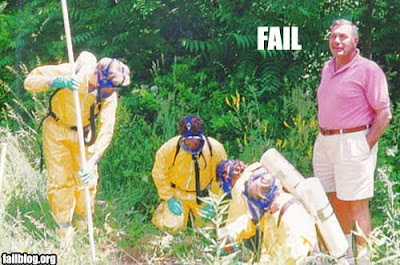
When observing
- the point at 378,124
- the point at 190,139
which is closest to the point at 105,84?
the point at 190,139

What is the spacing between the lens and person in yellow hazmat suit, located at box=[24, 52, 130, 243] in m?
4.18

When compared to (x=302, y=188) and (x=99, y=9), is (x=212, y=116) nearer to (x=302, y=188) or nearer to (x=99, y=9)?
(x=99, y=9)

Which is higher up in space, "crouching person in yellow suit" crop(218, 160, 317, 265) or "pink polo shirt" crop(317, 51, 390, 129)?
"pink polo shirt" crop(317, 51, 390, 129)

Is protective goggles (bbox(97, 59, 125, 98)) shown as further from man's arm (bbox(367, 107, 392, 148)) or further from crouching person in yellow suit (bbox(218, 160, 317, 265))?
man's arm (bbox(367, 107, 392, 148))

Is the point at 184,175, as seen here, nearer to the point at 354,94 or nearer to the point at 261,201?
the point at 261,201

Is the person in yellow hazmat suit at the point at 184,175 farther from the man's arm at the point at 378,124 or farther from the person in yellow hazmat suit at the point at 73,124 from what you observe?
the man's arm at the point at 378,124

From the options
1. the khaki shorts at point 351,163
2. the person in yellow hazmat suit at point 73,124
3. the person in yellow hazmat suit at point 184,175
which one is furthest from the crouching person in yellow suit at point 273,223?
the person in yellow hazmat suit at point 73,124

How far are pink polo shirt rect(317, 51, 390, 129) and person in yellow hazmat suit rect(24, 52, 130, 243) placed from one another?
1.00 meters

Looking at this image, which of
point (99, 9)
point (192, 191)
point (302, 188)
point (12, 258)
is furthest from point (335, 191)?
point (99, 9)

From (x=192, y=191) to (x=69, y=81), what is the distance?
3.33 feet

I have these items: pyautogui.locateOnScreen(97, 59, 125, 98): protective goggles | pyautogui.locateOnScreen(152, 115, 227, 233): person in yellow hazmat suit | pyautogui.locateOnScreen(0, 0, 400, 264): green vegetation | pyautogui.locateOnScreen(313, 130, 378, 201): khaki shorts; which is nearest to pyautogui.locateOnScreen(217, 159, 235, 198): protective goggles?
pyautogui.locateOnScreen(152, 115, 227, 233): person in yellow hazmat suit

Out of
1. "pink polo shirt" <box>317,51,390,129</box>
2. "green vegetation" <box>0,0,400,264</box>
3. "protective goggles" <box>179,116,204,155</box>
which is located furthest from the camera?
"green vegetation" <box>0,0,400,264</box>

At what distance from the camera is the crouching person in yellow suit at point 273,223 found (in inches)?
145

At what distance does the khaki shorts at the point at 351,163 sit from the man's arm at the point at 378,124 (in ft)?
0.09
